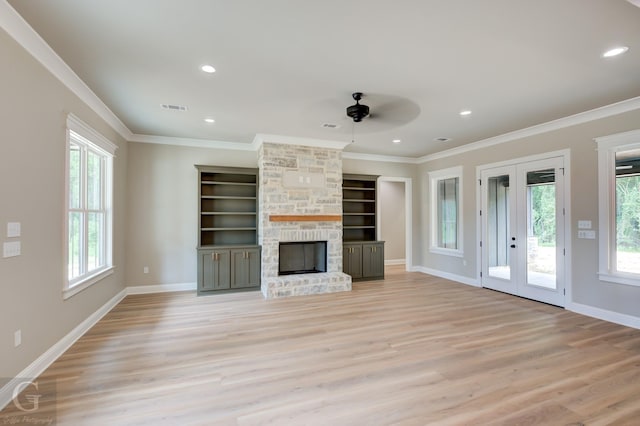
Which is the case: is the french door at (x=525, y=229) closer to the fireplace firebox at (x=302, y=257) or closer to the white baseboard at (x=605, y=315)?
the white baseboard at (x=605, y=315)

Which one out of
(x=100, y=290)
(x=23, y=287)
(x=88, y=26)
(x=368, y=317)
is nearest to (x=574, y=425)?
(x=368, y=317)

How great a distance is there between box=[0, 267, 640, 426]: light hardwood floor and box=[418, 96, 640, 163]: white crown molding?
280cm

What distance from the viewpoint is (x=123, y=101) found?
388 centimetres

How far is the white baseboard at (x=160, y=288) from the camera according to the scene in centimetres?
545

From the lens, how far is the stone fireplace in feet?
18.2

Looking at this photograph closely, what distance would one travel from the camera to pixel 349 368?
2.77 metres

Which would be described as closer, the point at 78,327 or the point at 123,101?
the point at 78,327

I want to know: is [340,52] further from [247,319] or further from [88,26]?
[247,319]

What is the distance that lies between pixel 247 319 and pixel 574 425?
3.42 m

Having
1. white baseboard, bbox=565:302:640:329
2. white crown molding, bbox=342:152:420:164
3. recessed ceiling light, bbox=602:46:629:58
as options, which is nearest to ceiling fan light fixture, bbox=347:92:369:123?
recessed ceiling light, bbox=602:46:629:58

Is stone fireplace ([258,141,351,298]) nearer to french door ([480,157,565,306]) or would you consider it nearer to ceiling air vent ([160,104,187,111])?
ceiling air vent ([160,104,187,111])

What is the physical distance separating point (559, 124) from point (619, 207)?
145cm

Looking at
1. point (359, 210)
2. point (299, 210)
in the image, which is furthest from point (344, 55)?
point (359, 210)

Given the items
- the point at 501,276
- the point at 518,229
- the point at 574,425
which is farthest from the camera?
the point at 501,276
